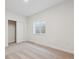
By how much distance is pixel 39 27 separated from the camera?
482 centimetres

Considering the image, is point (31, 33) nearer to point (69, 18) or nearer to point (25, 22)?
point (25, 22)

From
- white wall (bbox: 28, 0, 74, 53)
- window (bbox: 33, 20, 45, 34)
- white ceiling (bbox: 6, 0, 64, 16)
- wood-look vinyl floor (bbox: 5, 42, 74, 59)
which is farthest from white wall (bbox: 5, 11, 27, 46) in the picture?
wood-look vinyl floor (bbox: 5, 42, 74, 59)

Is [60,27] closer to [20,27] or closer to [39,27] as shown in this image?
[39,27]

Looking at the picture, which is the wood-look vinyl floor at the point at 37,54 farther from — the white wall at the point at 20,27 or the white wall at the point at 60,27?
the white wall at the point at 20,27

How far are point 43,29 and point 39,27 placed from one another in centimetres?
53

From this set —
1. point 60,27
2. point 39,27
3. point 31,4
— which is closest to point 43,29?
point 39,27

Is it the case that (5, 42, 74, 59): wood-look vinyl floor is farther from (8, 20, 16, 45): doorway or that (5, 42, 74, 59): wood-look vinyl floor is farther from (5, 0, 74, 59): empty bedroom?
(8, 20, 16, 45): doorway

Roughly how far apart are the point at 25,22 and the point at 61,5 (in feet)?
12.3

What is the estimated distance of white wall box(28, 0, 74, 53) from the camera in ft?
9.36

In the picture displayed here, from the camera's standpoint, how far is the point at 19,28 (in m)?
5.39

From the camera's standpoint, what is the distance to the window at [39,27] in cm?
448

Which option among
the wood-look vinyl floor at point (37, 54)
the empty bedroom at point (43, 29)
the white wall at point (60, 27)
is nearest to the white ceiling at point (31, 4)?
the empty bedroom at point (43, 29)
